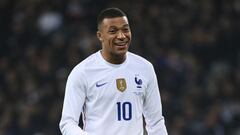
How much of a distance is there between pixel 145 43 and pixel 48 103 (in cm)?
214

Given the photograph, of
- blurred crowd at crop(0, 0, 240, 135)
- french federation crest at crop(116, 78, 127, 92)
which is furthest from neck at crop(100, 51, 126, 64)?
blurred crowd at crop(0, 0, 240, 135)

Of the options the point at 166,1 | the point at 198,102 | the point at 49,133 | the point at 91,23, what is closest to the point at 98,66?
the point at 49,133

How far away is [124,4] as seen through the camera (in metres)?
13.8

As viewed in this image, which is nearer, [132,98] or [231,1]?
[132,98]

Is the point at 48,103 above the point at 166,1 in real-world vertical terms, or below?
below

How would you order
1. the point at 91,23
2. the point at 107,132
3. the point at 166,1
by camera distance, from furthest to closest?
the point at 166,1, the point at 91,23, the point at 107,132

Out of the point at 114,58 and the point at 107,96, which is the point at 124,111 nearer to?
the point at 107,96

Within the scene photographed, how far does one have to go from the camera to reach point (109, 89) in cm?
543

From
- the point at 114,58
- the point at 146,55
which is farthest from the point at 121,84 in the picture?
the point at 146,55

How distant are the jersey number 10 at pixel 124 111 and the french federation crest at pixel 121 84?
0.35 feet

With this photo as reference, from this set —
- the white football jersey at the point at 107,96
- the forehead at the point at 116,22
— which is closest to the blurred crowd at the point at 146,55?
the white football jersey at the point at 107,96

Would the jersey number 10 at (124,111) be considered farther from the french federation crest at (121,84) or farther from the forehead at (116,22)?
the forehead at (116,22)

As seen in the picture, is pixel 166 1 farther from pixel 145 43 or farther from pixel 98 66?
pixel 98 66

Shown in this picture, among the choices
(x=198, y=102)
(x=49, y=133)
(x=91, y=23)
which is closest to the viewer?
(x=49, y=133)
